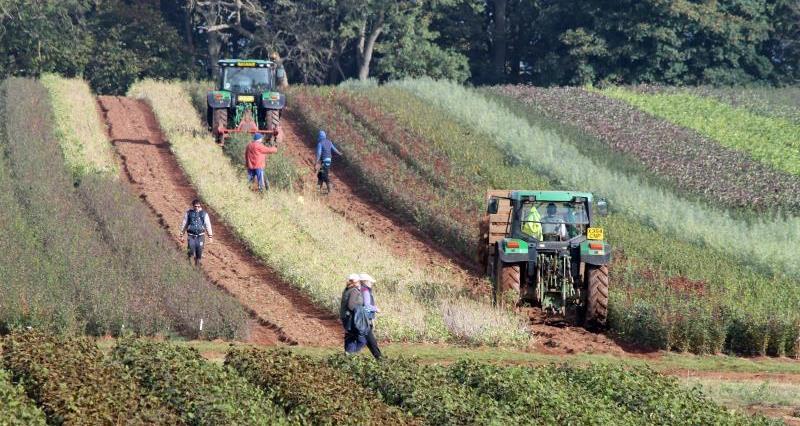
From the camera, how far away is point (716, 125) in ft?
151

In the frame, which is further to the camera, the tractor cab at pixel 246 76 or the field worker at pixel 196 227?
the tractor cab at pixel 246 76

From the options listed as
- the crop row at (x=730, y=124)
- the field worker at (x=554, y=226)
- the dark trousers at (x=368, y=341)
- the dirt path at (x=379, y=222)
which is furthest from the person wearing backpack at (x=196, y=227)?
the crop row at (x=730, y=124)

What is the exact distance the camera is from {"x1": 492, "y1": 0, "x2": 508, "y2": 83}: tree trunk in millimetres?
61812

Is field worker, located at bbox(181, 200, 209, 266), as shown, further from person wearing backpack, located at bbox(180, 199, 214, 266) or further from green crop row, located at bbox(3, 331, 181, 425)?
green crop row, located at bbox(3, 331, 181, 425)

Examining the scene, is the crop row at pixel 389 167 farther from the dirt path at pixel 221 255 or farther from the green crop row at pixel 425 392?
the green crop row at pixel 425 392

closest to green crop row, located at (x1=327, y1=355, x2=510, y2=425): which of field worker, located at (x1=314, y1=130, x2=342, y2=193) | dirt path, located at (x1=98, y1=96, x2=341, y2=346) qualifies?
dirt path, located at (x1=98, y1=96, x2=341, y2=346)

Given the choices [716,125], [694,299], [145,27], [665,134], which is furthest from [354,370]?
[145,27]

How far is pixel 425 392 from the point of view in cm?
1355

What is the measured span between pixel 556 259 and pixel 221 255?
7.18 m

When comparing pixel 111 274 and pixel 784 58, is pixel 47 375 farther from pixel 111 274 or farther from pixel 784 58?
pixel 784 58

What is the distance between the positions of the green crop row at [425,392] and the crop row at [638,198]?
41.5ft

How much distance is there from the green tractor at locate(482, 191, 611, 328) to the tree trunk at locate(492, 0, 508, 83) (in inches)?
1625

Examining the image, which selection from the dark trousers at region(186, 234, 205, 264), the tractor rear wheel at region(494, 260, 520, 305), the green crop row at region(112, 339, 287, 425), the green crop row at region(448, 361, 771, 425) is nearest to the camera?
the green crop row at region(112, 339, 287, 425)

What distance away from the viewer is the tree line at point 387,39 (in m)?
55.3
